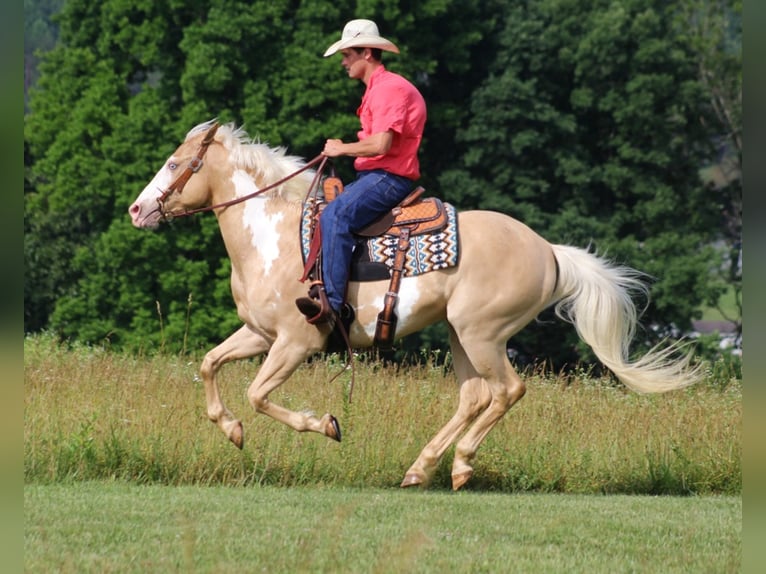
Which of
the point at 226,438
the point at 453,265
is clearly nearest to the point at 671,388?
the point at 453,265

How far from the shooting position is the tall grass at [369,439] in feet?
29.7

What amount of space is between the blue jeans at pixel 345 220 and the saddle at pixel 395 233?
0.07 metres

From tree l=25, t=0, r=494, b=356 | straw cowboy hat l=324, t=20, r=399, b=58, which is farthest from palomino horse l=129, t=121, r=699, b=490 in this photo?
tree l=25, t=0, r=494, b=356

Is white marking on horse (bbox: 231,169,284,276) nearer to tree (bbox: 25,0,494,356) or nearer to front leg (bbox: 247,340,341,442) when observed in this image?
front leg (bbox: 247,340,341,442)

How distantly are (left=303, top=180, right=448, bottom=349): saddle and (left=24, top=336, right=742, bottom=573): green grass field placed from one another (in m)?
1.16

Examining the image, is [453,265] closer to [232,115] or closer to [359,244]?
[359,244]

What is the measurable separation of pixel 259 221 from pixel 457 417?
77.2 inches

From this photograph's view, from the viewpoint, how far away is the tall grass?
29.7ft

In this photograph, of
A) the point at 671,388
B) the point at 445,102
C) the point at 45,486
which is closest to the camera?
the point at 45,486

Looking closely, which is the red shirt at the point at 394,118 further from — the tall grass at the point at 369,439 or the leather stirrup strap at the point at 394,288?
the tall grass at the point at 369,439

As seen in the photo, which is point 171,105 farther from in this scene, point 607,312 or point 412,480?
point 412,480

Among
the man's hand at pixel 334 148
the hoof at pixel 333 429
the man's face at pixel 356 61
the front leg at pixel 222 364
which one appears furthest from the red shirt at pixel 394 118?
the hoof at pixel 333 429
